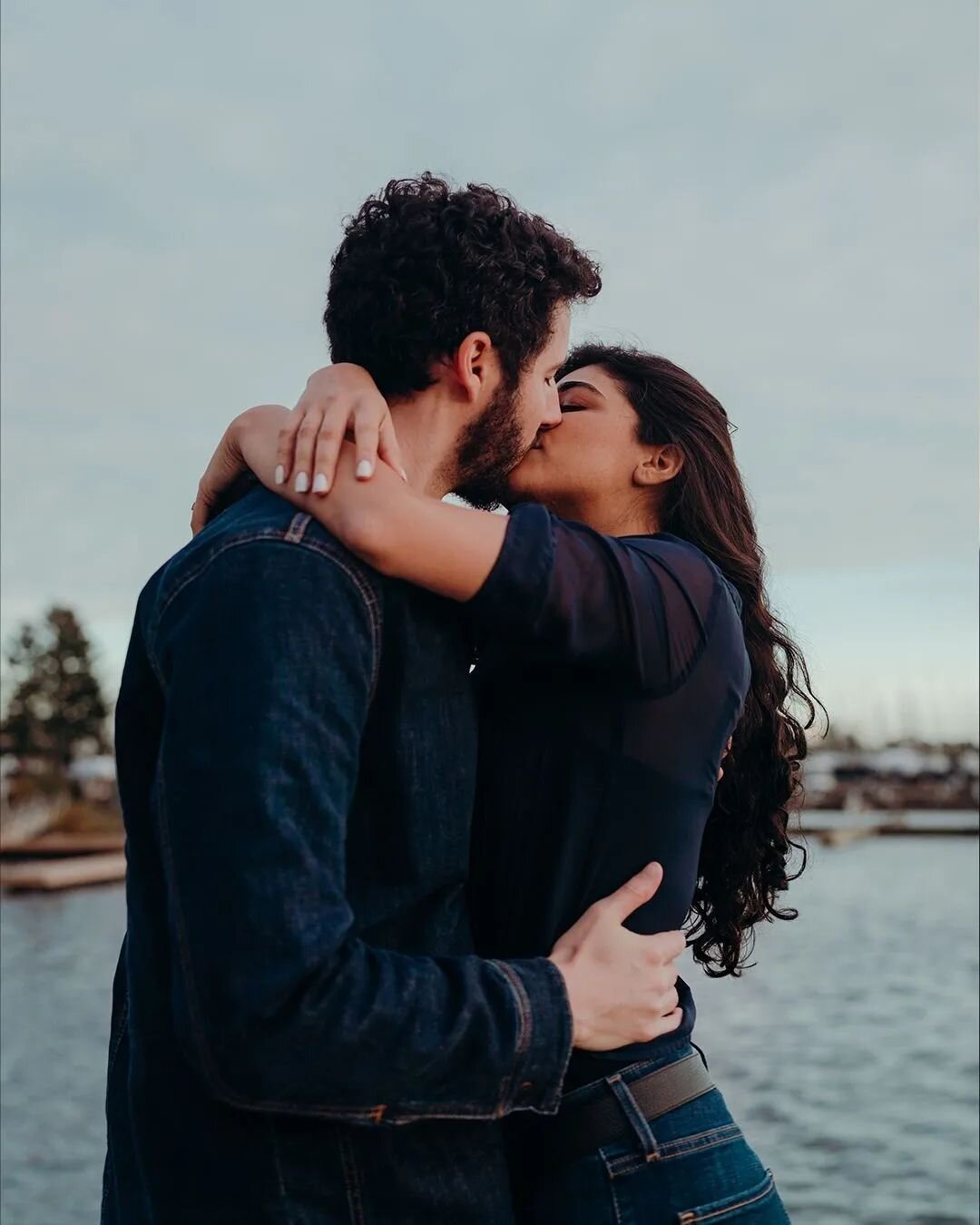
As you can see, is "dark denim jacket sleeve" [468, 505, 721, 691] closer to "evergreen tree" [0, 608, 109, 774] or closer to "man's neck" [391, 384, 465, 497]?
"man's neck" [391, 384, 465, 497]

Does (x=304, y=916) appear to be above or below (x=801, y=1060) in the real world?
above

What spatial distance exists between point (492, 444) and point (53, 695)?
195 ft

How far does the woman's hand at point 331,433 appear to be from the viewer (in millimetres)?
1822

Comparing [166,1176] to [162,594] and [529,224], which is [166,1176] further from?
[529,224]

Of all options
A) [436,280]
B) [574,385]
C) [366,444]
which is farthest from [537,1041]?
[574,385]

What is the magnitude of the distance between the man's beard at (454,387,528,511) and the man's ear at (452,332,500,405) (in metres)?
0.03

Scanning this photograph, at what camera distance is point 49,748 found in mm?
58531

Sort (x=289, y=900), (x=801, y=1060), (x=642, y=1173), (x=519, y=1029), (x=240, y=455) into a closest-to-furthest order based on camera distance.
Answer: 1. (x=289, y=900)
2. (x=519, y=1029)
3. (x=642, y=1173)
4. (x=240, y=455)
5. (x=801, y=1060)

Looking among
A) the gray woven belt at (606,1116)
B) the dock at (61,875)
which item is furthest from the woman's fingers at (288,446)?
the dock at (61,875)

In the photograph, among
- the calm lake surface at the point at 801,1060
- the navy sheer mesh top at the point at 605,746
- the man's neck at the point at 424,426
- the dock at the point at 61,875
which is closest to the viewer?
the navy sheer mesh top at the point at 605,746

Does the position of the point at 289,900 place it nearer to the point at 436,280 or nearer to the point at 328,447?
the point at 328,447

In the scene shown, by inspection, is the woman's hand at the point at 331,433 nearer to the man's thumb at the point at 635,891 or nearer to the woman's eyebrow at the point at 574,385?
the man's thumb at the point at 635,891

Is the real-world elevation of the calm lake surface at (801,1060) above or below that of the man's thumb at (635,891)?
below

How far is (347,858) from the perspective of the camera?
1.79m
